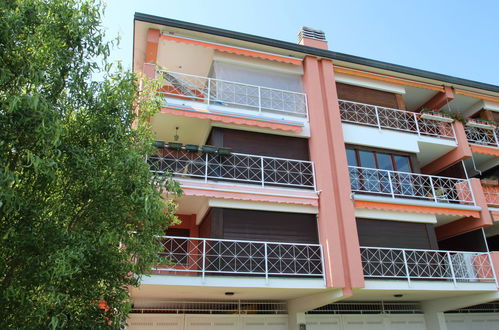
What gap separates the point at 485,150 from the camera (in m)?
16.0

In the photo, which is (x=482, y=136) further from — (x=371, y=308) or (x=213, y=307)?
(x=213, y=307)

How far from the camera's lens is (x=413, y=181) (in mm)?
14797

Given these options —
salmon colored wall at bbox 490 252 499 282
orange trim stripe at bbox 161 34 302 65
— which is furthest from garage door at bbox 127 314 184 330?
salmon colored wall at bbox 490 252 499 282

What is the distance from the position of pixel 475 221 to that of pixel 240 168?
29.2ft

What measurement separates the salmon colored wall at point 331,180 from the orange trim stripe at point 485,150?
633 centimetres

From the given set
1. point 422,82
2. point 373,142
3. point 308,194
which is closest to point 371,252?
point 308,194

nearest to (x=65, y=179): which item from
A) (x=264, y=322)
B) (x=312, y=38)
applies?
(x=264, y=322)

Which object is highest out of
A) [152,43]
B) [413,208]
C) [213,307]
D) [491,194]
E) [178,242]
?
[152,43]

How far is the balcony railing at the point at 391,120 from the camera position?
15.0m

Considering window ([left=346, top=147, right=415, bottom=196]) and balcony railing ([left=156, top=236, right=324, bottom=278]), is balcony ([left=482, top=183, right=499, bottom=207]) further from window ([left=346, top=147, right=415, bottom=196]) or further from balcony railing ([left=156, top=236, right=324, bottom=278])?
balcony railing ([left=156, top=236, right=324, bottom=278])

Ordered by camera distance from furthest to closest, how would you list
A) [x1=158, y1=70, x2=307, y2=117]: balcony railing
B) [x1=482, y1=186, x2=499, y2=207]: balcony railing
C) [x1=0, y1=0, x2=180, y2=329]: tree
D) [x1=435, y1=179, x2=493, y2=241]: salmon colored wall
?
[x1=482, y1=186, x2=499, y2=207]: balcony railing → [x1=435, y1=179, x2=493, y2=241]: salmon colored wall → [x1=158, y1=70, x2=307, y2=117]: balcony railing → [x1=0, y1=0, x2=180, y2=329]: tree

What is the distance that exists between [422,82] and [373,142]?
3.86 metres

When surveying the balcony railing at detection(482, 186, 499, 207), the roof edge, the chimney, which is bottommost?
the balcony railing at detection(482, 186, 499, 207)

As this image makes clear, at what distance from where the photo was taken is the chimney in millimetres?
15750
